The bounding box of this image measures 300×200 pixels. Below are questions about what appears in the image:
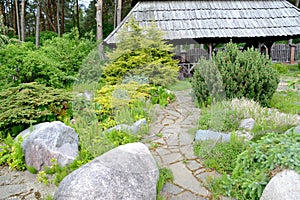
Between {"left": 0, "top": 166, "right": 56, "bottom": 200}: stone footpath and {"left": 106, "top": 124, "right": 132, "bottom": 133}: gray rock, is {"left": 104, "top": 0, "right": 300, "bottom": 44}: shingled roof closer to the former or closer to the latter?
{"left": 106, "top": 124, "right": 132, "bottom": 133}: gray rock

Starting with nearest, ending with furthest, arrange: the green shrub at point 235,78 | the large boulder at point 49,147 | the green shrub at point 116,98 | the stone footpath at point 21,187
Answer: the stone footpath at point 21,187 → the large boulder at point 49,147 → the green shrub at point 116,98 → the green shrub at point 235,78

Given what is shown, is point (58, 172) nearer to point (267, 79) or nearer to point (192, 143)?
point (192, 143)

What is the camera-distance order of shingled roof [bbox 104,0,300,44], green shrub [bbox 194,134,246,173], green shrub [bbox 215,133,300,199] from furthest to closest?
shingled roof [bbox 104,0,300,44] → green shrub [bbox 194,134,246,173] → green shrub [bbox 215,133,300,199]

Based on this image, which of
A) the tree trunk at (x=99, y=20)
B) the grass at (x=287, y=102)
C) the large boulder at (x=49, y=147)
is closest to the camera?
the large boulder at (x=49, y=147)

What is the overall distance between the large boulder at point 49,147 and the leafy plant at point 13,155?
76 mm

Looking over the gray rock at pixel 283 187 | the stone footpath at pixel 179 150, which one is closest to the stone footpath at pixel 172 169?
the stone footpath at pixel 179 150

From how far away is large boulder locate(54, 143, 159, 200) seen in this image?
2.32m

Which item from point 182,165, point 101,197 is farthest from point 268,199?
point 101,197

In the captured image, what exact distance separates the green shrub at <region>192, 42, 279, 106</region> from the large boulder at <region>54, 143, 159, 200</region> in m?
2.95

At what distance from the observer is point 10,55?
5762 millimetres

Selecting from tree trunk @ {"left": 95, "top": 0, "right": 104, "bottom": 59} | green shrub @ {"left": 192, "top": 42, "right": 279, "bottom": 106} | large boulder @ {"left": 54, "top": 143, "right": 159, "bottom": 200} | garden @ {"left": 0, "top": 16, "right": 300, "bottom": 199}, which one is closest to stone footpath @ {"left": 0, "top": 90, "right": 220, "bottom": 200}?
garden @ {"left": 0, "top": 16, "right": 300, "bottom": 199}

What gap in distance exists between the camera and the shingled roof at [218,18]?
9.09 metres

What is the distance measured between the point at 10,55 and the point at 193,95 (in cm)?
411

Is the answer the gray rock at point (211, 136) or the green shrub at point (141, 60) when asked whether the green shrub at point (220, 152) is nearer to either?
the gray rock at point (211, 136)
